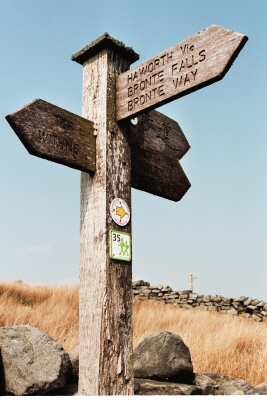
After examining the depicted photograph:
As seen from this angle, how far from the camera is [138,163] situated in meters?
2.94

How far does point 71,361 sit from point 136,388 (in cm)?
77

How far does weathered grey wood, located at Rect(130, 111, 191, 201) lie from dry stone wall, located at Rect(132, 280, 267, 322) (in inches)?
428

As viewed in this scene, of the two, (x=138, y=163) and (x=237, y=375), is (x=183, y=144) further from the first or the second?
(x=237, y=375)

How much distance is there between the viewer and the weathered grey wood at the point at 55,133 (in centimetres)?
220

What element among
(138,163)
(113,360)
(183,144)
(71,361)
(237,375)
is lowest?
(237,375)

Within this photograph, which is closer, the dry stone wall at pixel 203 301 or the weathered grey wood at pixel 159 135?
the weathered grey wood at pixel 159 135

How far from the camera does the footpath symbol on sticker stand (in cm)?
246

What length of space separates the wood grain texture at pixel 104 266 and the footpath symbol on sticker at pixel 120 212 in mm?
34

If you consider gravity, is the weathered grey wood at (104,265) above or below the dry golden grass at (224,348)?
above

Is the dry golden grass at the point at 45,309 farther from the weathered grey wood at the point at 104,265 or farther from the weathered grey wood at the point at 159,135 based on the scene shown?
the weathered grey wood at the point at 159,135

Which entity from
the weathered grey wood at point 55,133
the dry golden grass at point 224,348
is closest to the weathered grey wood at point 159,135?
the weathered grey wood at point 55,133

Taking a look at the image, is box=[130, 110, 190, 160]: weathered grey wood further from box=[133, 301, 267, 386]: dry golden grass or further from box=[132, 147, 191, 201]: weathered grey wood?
box=[133, 301, 267, 386]: dry golden grass

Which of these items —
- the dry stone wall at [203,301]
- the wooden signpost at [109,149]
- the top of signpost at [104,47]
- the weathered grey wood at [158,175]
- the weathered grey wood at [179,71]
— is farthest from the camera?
the dry stone wall at [203,301]

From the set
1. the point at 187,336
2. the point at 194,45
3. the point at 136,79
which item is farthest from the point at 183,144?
the point at 187,336
